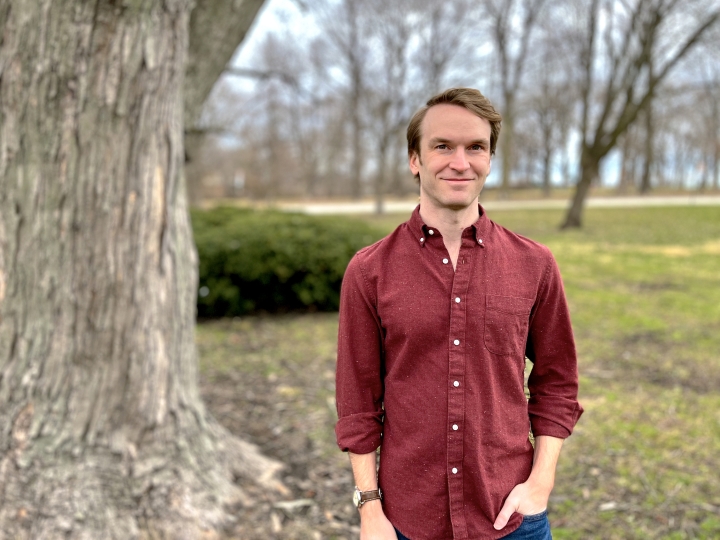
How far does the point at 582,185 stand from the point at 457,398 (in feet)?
52.2

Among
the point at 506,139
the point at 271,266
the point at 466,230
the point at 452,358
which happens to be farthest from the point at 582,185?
the point at 452,358

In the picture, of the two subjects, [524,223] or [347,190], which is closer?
[524,223]

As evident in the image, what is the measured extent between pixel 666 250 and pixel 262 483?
36.4ft

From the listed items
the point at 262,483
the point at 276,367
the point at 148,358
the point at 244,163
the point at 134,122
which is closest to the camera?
the point at 134,122

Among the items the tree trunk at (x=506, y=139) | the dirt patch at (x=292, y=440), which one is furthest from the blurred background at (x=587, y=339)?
the tree trunk at (x=506, y=139)

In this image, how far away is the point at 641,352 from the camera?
225 inches

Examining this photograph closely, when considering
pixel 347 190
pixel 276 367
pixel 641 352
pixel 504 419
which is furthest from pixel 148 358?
pixel 347 190

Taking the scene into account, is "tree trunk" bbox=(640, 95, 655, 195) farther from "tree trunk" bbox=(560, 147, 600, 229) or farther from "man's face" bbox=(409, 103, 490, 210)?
"man's face" bbox=(409, 103, 490, 210)

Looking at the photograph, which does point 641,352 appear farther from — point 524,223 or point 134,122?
point 524,223

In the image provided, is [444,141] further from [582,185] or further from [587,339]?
[582,185]

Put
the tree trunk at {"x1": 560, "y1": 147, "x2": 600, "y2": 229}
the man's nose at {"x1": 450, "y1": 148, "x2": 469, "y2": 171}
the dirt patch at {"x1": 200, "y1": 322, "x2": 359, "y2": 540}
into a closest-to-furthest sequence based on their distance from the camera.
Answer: the man's nose at {"x1": 450, "y1": 148, "x2": 469, "y2": 171} → the dirt patch at {"x1": 200, "y1": 322, "x2": 359, "y2": 540} → the tree trunk at {"x1": 560, "y1": 147, "x2": 600, "y2": 229}

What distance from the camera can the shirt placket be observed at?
1513 millimetres

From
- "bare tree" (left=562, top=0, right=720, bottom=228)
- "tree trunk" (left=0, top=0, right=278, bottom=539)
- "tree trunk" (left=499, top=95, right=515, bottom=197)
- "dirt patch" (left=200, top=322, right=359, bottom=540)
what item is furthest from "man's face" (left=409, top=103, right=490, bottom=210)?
"tree trunk" (left=499, top=95, right=515, bottom=197)

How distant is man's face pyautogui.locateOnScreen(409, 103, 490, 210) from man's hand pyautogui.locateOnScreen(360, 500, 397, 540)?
2.67 feet
